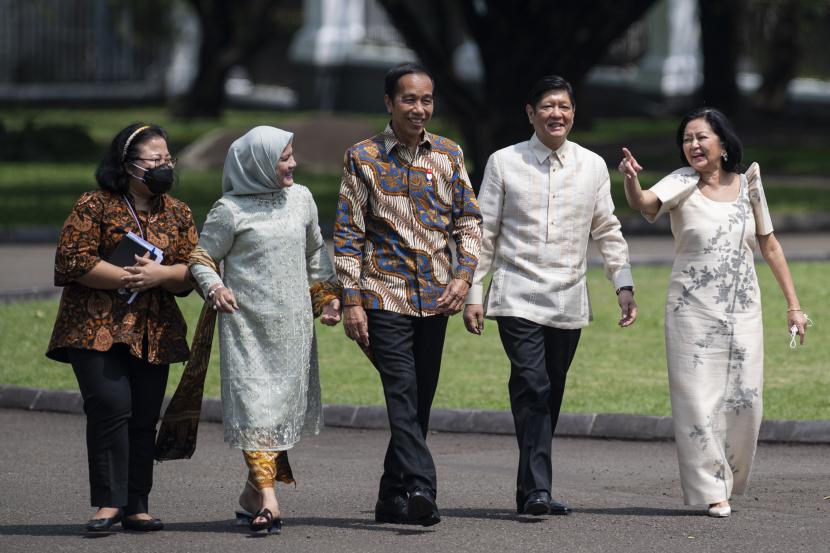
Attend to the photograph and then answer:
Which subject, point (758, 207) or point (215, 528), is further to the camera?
point (758, 207)

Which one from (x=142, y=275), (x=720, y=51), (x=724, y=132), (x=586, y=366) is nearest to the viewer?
(x=142, y=275)

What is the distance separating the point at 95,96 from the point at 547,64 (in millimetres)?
27622

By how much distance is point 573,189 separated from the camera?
6.97 m

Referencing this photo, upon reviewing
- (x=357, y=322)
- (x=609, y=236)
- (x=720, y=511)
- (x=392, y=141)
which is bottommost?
(x=720, y=511)

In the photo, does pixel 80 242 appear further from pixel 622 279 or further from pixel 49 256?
pixel 49 256

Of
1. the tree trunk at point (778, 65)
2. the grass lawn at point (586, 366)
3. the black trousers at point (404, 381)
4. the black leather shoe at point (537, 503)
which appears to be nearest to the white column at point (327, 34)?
the tree trunk at point (778, 65)

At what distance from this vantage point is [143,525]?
21.8 feet

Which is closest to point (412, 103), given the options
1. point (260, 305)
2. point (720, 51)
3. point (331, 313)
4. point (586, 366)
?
point (331, 313)

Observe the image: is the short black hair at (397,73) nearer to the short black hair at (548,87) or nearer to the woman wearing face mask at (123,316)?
the short black hair at (548,87)

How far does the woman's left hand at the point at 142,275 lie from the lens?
21.2 feet

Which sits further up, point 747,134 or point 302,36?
point 302,36

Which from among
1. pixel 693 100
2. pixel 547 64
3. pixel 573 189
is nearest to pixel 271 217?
pixel 573 189

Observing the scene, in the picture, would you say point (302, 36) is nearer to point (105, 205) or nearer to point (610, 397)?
point (610, 397)

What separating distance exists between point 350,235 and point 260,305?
0.47 metres
